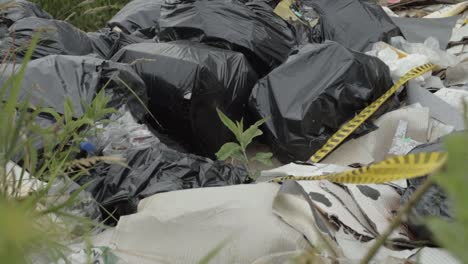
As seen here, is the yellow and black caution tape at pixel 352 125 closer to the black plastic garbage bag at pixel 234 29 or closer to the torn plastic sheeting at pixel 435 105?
the torn plastic sheeting at pixel 435 105

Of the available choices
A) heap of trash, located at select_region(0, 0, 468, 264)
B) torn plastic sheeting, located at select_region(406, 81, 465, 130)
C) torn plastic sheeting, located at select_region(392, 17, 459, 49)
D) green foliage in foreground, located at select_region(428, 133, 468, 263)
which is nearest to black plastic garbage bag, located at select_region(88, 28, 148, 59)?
heap of trash, located at select_region(0, 0, 468, 264)

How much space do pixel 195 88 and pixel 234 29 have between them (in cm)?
47

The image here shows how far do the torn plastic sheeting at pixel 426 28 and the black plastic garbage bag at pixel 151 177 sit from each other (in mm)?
1569

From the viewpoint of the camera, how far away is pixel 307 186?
5.32 ft

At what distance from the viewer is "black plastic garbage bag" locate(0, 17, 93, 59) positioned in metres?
2.42

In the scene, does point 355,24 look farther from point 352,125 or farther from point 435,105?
point 352,125

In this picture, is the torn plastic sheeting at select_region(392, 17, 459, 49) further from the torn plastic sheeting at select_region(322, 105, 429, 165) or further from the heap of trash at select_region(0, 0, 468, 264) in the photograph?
the torn plastic sheeting at select_region(322, 105, 429, 165)

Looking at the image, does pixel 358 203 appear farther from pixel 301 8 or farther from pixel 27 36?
pixel 301 8

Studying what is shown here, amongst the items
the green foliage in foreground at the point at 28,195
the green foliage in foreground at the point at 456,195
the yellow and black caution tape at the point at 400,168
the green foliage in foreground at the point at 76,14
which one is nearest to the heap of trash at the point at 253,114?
the green foliage in foreground at the point at 28,195

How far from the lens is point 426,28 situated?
313cm

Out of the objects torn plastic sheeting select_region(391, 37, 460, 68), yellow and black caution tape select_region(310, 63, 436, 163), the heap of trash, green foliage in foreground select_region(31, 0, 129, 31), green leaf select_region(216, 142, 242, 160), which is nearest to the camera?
the heap of trash

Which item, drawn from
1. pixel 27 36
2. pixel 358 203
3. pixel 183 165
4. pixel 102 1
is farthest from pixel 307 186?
pixel 102 1

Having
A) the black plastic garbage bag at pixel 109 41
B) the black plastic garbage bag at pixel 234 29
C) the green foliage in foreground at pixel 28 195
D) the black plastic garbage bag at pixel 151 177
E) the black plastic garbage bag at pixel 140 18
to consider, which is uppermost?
the green foliage in foreground at pixel 28 195

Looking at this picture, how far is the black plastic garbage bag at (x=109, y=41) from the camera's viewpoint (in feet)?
9.02
